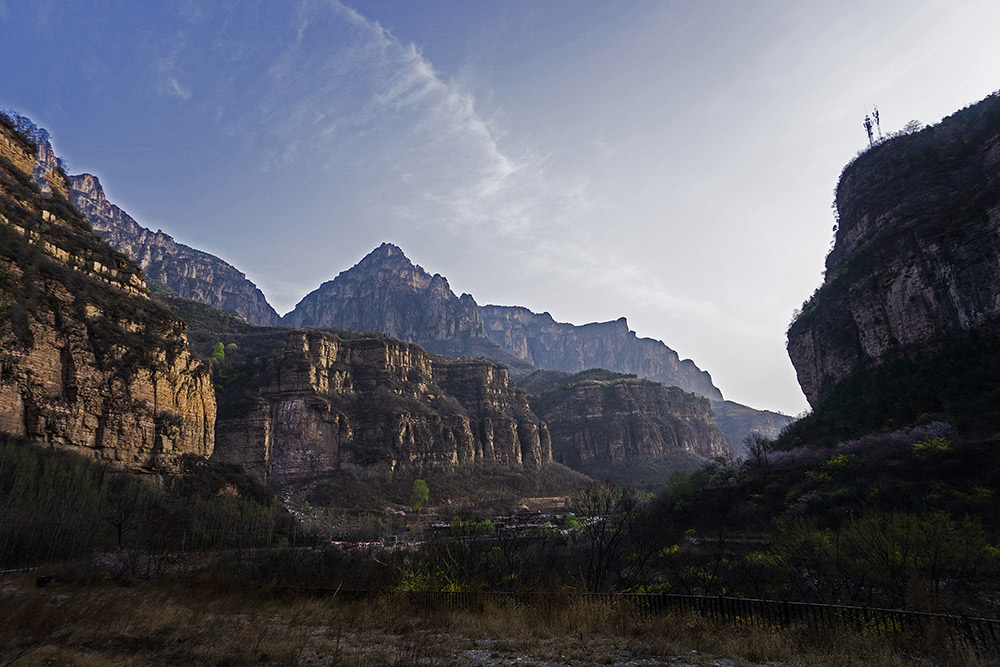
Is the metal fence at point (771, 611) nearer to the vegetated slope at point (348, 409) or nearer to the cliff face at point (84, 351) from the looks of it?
the cliff face at point (84, 351)

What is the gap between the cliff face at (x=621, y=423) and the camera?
499 feet

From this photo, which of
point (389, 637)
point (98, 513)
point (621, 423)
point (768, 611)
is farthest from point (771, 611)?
point (621, 423)

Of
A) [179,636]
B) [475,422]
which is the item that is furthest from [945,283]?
[475,422]

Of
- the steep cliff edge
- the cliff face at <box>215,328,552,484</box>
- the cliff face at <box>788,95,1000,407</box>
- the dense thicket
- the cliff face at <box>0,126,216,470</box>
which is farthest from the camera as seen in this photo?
the steep cliff edge

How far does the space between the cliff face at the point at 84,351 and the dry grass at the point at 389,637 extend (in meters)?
18.7

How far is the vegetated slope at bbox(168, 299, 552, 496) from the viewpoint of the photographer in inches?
3216

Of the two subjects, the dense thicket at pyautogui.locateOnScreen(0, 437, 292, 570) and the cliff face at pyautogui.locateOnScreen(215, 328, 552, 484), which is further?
the cliff face at pyautogui.locateOnScreen(215, 328, 552, 484)

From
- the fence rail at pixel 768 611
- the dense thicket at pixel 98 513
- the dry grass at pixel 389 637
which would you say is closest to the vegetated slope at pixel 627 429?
the dense thicket at pixel 98 513

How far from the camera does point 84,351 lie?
33.0 meters

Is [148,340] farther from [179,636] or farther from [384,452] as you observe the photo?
[384,452]

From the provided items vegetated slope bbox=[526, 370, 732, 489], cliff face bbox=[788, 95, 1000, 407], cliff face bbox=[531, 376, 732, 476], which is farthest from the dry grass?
cliff face bbox=[531, 376, 732, 476]

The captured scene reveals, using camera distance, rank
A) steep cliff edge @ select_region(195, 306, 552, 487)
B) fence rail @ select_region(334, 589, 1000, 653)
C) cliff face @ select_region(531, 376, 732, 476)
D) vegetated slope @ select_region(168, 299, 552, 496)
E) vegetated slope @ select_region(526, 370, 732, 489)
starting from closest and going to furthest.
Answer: fence rail @ select_region(334, 589, 1000, 653) → steep cliff edge @ select_region(195, 306, 552, 487) → vegetated slope @ select_region(168, 299, 552, 496) → vegetated slope @ select_region(526, 370, 732, 489) → cliff face @ select_region(531, 376, 732, 476)

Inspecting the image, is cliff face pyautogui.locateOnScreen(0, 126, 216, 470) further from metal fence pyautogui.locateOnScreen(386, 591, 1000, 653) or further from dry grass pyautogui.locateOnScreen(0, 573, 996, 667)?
metal fence pyautogui.locateOnScreen(386, 591, 1000, 653)

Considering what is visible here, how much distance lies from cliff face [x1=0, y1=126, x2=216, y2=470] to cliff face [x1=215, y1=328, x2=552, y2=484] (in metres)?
37.7
